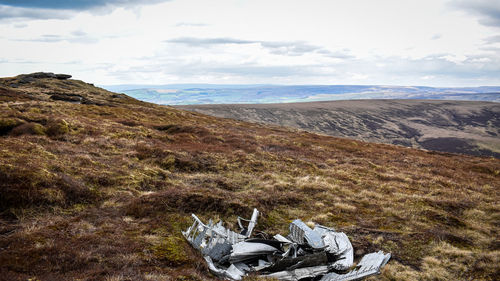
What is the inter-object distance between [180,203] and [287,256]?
611 cm

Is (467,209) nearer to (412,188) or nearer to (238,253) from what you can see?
(412,188)

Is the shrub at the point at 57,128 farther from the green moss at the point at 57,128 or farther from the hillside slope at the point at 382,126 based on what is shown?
the hillside slope at the point at 382,126

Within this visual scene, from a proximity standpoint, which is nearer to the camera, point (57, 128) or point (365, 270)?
point (365, 270)

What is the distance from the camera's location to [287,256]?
9273 millimetres

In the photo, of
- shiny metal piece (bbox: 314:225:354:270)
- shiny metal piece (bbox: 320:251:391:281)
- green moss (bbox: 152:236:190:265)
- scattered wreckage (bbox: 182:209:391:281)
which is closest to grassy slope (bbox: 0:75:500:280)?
green moss (bbox: 152:236:190:265)

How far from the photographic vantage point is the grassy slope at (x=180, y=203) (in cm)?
834

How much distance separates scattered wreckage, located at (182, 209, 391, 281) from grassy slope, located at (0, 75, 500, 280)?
0.60 meters

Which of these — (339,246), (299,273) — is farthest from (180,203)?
(339,246)

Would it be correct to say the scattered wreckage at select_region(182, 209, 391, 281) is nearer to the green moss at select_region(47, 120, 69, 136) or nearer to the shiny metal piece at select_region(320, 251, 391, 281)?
the shiny metal piece at select_region(320, 251, 391, 281)

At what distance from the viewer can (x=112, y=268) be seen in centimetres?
752

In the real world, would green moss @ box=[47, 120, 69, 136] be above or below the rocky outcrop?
below

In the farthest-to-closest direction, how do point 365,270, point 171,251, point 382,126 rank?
point 382,126, point 171,251, point 365,270

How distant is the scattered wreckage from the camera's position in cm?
844

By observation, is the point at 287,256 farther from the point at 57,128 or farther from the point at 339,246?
the point at 57,128
